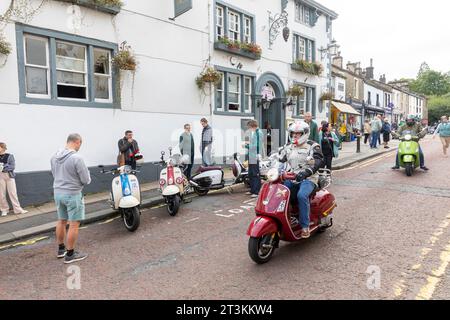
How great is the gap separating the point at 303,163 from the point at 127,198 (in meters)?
3.25

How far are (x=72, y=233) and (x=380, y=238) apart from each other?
4716 mm

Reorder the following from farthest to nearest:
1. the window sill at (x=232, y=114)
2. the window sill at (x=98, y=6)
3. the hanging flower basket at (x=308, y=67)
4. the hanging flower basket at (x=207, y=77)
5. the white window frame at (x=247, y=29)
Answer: the hanging flower basket at (x=308, y=67) < the white window frame at (x=247, y=29) < the window sill at (x=232, y=114) < the hanging flower basket at (x=207, y=77) < the window sill at (x=98, y=6)

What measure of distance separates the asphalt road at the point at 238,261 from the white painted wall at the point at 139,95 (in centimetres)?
337

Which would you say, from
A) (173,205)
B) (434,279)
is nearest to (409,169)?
(434,279)

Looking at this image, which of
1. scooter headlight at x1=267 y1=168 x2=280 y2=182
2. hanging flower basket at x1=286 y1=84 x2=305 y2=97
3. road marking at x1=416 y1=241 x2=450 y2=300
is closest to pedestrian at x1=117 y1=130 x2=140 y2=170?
scooter headlight at x1=267 y1=168 x2=280 y2=182

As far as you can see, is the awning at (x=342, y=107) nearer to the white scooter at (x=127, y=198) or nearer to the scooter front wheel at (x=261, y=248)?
the white scooter at (x=127, y=198)

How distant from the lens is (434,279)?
3.87 m

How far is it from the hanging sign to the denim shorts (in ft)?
26.7

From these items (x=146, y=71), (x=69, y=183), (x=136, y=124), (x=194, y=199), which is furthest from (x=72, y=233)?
(x=146, y=71)

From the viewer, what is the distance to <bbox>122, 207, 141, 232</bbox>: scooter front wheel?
20.1ft

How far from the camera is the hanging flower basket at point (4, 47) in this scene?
7496 millimetres

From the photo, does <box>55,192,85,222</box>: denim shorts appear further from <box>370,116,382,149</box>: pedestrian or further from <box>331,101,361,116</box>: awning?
<box>331,101,361,116</box>: awning

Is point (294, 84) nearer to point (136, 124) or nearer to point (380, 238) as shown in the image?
point (136, 124)

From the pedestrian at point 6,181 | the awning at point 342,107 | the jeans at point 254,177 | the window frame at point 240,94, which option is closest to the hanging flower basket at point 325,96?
Result: the awning at point 342,107
